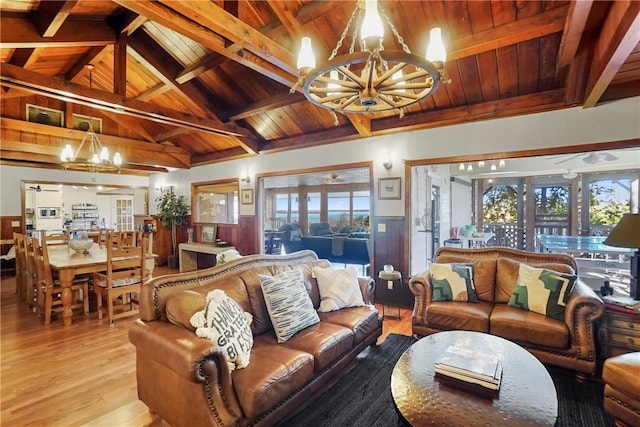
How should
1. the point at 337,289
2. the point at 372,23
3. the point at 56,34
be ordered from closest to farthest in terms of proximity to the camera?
the point at 372,23, the point at 337,289, the point at 56,34

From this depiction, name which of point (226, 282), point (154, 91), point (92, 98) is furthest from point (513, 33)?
point (154, 91)

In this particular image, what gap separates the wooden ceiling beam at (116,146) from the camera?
5254mm

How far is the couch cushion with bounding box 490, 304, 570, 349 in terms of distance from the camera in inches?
97.1

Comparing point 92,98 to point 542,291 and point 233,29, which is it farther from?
point 542,291

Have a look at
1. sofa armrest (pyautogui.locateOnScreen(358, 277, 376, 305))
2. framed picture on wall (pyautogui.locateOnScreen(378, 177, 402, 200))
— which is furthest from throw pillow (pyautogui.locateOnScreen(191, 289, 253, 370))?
framed picture on wall (pyautogui.locateOnScreen(378, 177, 402, 200))

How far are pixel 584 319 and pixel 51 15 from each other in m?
5.55

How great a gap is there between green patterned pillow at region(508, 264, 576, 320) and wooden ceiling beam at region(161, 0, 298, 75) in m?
3.04

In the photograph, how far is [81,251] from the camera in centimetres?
449

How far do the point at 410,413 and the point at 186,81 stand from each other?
5.06m

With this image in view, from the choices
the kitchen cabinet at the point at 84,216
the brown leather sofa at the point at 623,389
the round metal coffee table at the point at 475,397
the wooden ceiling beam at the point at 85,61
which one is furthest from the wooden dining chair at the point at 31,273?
the kitchen cabinet at the point at 84,216

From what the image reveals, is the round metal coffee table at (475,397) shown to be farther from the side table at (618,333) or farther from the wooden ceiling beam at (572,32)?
the wooden ceiling beam at (572,32)

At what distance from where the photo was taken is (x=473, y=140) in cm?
388

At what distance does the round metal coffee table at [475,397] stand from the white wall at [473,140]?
2649 millimetres

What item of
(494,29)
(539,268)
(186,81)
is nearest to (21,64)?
(186,81)
